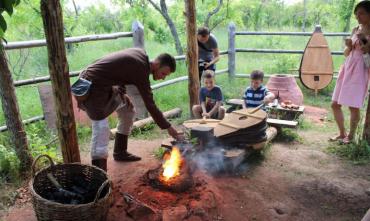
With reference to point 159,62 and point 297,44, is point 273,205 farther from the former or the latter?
point 297,44

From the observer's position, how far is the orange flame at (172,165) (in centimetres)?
346

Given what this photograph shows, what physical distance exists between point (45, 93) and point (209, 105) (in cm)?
250

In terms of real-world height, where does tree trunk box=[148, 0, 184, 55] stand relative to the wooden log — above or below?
above

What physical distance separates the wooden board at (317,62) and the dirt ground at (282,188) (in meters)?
3.05

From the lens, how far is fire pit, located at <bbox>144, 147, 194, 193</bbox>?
3.41 meters

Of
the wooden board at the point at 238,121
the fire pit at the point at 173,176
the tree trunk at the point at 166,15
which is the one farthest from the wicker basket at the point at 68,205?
the tree trunk at the point at 166,15

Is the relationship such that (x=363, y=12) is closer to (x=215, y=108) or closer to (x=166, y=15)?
(x=215, y=108)

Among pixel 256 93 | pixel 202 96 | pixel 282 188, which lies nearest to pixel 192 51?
pixel 202 96

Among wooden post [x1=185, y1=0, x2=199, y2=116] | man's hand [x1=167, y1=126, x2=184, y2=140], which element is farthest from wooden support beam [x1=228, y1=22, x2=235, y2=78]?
man's hand [x1=167, y1=126, x2=184, y2=140]

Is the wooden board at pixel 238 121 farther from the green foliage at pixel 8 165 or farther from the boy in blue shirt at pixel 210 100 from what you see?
the green foliage at pixel 8 165

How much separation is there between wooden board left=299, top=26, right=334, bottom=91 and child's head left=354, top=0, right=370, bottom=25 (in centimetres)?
306

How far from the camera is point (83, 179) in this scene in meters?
3.12

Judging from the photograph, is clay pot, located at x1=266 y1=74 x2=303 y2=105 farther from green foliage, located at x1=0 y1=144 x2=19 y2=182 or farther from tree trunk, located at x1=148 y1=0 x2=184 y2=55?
green foliage, located at x1=0 y1=144 x2=19 y2=182

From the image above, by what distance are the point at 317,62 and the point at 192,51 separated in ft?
11.8
